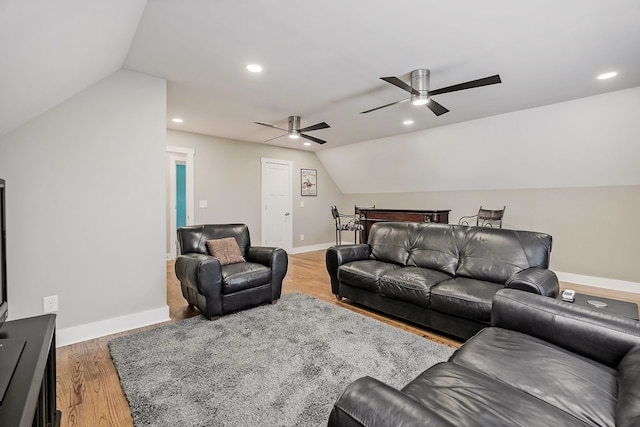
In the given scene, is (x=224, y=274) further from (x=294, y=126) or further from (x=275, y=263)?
(x=294, y=126)

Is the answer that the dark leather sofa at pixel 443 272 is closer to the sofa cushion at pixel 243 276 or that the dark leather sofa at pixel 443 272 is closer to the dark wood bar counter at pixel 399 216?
the sofa cushion at pixel 243 276

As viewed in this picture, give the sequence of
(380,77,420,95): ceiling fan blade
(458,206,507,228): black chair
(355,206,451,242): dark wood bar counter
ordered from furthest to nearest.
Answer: (355,206,451,242): dark wood bar counter
(458,206,507,228): black chair
(380,77,420,95): ceiling fan blade

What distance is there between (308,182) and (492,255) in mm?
4952

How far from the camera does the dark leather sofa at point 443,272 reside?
2359 mm

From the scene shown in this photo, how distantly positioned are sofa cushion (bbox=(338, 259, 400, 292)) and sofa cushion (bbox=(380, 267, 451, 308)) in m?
0.10

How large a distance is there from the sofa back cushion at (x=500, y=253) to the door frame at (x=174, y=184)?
447 centimetres

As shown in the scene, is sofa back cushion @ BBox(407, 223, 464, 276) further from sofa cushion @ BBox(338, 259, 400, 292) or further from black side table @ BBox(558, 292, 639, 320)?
black side table @ BBox(558, 292, 639, 320)

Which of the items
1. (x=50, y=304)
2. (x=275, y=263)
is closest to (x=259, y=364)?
(x=275, y=263)

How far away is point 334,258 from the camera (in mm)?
3512

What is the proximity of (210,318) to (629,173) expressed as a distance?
5.63 meters

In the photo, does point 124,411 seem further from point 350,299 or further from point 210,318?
point 350,299

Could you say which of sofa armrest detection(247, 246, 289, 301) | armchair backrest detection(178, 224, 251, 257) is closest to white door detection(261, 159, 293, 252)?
armchair backrest detection(178, 224, 251, 257)

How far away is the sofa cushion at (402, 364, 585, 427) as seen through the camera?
0.95 metres

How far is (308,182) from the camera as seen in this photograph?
7.19m
